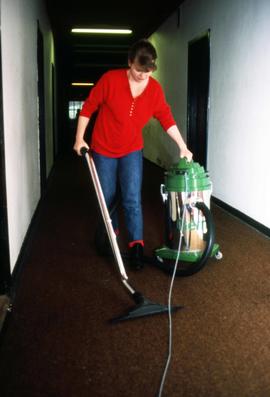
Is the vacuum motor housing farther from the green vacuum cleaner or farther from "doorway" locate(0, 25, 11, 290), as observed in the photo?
"doorway" locate(0, 25, 11, 290)

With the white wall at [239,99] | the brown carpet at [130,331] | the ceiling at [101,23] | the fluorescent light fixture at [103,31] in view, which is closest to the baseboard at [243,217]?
the white wall at [239,99]

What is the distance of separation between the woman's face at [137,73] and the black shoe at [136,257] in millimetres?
1022

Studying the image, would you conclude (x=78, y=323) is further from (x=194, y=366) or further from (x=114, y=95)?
(x=114, y=95)

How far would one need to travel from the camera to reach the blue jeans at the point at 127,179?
2904 mm

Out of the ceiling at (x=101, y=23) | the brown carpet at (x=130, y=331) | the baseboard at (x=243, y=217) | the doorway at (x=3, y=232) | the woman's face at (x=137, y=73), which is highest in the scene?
the ceiling at (x=101, y=23)

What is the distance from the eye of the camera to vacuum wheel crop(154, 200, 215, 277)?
8.70 feet

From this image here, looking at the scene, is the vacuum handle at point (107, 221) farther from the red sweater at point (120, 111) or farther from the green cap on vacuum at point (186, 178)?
the green cap on vacuum at point (186, 178)

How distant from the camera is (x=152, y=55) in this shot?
255 centimetres

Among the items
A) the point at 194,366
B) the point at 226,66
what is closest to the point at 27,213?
the point at 194,366

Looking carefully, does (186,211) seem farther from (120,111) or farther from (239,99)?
(239,99)

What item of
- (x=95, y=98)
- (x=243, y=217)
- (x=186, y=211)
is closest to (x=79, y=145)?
(x=95, y=98)

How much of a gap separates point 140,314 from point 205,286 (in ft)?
1.86

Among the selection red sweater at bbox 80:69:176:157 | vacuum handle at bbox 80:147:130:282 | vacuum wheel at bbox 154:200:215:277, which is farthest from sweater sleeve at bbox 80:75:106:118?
vacuum wheel at bbox 154:200:215:277

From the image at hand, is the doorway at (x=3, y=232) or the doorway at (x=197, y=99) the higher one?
the doorway at (x=197, y=99)
